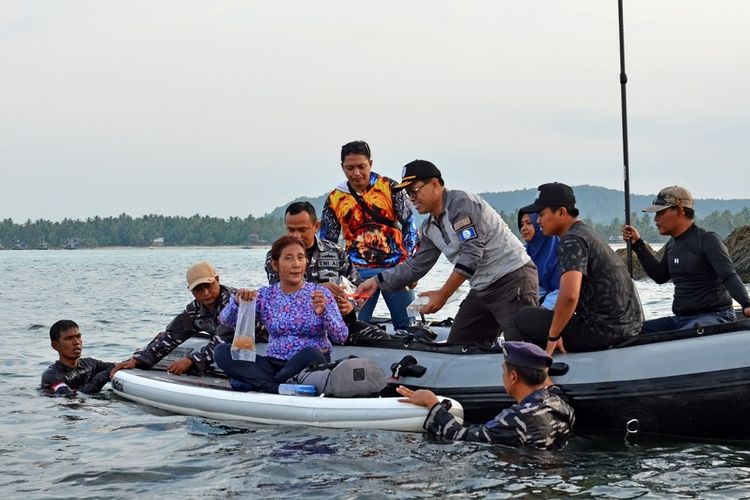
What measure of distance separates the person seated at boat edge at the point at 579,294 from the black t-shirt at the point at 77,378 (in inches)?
178

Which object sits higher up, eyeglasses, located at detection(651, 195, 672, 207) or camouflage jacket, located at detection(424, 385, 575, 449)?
eyeglasses, located at detection(651, 195, 672, 207)

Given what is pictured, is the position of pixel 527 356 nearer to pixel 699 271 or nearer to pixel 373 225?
pixel 699 271

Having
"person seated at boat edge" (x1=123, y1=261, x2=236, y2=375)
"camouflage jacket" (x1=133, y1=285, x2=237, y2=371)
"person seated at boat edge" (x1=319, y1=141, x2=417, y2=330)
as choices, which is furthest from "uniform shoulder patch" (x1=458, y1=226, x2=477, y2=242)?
"camouflage jacket" (x1=133, y1=285, x2=237, y2=371)

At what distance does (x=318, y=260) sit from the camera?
908 cm

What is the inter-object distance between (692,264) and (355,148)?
325 cm

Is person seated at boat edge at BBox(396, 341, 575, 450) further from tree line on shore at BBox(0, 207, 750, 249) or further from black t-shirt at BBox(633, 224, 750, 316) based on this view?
tree line on shore at BBox(0, 207, 750, 249)

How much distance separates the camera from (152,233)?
173m

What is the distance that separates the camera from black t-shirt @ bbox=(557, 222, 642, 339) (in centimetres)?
700

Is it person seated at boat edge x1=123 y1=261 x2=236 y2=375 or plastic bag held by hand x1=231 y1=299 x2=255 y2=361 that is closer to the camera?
plastic bag held by hand x1=231 y1=299 x2=255 y2=361

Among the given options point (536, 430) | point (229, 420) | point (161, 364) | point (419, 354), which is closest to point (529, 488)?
point (536, 430)

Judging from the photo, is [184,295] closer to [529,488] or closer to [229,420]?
[229,420]

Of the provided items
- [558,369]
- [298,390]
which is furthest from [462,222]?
[298,390]

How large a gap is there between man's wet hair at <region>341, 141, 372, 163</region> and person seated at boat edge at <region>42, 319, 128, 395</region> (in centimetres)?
299

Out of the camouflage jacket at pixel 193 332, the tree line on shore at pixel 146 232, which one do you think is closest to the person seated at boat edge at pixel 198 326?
the camouflage jacket at pixel 193 332
